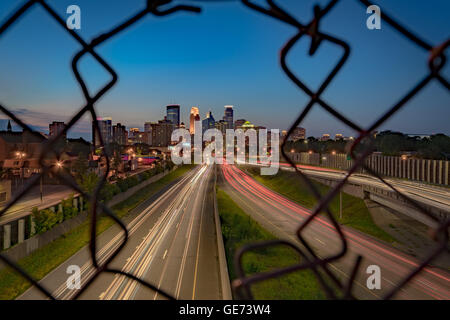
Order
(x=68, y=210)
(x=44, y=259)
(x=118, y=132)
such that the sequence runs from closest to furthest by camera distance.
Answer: (x=44, y=259) < (x=68, y=210) < (x=118, y=132)

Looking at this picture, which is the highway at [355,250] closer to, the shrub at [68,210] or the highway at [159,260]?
the highway at [159,260]

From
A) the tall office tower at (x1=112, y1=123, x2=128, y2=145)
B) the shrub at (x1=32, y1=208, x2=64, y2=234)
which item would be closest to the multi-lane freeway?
the shrub at (x1=32, y1=208, x2=64, y2=234)

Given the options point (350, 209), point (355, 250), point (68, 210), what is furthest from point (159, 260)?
point (350, 209)

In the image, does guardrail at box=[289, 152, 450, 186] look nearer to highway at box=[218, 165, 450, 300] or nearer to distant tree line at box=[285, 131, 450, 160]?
distant tree line at box=[285, 131, 450, 160]

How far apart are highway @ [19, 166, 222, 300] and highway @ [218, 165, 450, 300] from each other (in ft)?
22.1

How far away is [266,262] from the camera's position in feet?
52.3

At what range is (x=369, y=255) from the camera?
19.2 m

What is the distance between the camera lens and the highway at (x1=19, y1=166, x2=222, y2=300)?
43.3 ft

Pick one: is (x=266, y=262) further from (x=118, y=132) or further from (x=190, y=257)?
(x=118, y=132)

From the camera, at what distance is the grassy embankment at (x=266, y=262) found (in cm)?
1183

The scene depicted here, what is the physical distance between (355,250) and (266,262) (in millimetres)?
8315

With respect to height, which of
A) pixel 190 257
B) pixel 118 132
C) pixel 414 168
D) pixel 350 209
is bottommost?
pixel 190 257

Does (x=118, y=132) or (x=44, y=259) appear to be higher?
(x=118, y=132)
